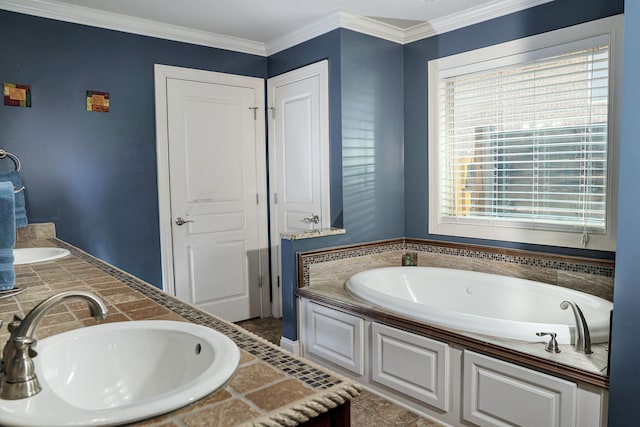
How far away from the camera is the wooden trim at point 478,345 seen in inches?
71.3

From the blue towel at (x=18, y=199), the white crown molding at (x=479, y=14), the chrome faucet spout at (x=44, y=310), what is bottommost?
the chrome faucet spout at (x=44, y=310)

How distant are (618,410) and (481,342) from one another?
1.79ft

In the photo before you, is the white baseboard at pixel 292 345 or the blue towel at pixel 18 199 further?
the white baseboard at pixel 292 345

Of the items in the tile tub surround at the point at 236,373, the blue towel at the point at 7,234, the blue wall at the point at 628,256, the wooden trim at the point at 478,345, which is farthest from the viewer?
the wooden trim at the point at 478,345

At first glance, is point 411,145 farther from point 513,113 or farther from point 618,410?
point 618,410

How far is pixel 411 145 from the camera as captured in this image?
147 inches

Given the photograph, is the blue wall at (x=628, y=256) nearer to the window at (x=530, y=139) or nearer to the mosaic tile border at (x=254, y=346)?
the window at (x=530, y=139)

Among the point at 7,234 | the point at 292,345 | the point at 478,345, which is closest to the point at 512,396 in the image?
the point at 478,345

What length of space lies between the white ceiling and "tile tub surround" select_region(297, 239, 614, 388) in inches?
63.1

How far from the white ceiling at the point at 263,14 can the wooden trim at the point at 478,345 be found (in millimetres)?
1954

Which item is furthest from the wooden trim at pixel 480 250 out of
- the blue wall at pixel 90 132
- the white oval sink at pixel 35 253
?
the white oval sink at pixel 35 253

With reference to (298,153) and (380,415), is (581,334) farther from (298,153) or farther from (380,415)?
(298,153)

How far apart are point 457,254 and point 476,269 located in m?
0.18

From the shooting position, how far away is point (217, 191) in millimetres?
3873
